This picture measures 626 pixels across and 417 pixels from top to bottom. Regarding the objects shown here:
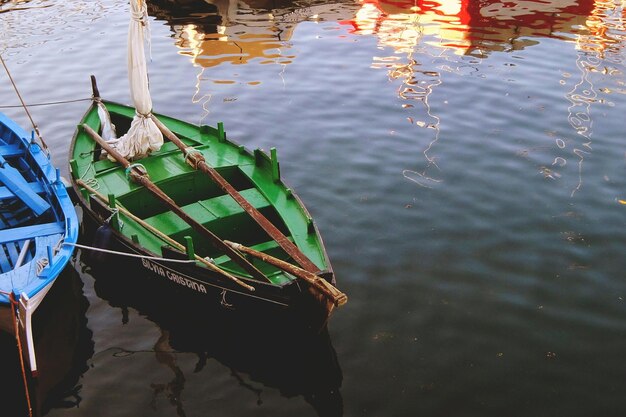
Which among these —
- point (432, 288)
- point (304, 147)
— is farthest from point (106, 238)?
point (304, 147)

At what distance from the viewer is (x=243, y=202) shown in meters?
13.0

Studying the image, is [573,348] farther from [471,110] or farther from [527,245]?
[471,110]

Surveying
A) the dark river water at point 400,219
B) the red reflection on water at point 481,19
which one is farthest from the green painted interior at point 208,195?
the red reflection on water at point 481,19

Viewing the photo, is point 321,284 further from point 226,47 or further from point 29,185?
point 226,47

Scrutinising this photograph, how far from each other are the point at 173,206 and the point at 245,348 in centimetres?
333

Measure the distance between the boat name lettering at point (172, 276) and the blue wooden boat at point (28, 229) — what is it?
1.52 metres

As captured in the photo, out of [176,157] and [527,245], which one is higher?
[176,157]

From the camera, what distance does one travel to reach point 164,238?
1238 centimetres

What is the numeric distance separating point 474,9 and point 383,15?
4.96 m

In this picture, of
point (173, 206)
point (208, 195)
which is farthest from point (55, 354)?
point (208, 195)

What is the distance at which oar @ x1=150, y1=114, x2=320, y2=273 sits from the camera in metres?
Answer: 11.2

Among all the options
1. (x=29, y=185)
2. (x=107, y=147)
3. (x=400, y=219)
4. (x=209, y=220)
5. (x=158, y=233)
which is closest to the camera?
(x=158, y=233)

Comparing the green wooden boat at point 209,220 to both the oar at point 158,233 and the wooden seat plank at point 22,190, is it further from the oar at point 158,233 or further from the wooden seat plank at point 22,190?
the wooden seat plank at point 22,190

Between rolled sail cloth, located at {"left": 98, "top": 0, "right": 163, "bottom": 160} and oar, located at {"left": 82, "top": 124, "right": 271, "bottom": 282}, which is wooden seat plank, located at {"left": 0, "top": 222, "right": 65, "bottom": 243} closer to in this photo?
oar, located at {"left": 82, "top": 124, "right": 271, "bottom": 282}
